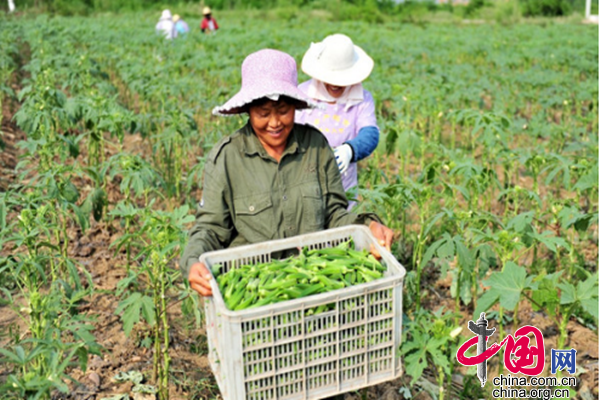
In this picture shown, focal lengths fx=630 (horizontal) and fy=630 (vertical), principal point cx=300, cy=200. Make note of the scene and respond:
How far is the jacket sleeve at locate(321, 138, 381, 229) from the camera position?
2.71 m

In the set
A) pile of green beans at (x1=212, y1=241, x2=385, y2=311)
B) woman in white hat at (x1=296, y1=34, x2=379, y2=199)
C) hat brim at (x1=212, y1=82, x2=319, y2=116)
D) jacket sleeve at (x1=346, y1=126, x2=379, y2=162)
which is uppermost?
hat brim at (x1=212, y1=82, x2=319, y2=116)

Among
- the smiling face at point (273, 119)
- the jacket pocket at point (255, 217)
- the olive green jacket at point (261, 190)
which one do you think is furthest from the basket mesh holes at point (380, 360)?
the smiling face at point (273, 119)

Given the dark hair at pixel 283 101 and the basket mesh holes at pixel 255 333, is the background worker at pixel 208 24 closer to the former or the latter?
the dark hair at pixel 283 101

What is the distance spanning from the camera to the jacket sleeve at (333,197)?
107 inches

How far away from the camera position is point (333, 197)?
2.75m

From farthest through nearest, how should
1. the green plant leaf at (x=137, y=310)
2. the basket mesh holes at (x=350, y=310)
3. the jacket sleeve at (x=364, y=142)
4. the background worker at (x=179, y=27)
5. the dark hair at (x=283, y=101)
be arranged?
the background worker at (x=179, y=27)
the jacket sleeve at (x=364, y=142)
the green plant leaf at (x=137, y=310)
the dark hair at (x=283, y=101)
the basket mesh holes at (x=350, y=310)

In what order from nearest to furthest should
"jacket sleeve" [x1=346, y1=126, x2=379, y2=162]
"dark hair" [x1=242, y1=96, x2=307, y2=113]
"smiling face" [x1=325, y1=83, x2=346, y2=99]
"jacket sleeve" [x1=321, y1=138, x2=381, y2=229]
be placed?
"dark hair" [x1=242, y1=96, x2=307, y2=113] → "jacket sleeve" [x1=321, y1=138, x2=381, y2=229] → "jacket sleeve" [x1=346, y1=126, x2=379, y2=162] → "smiling face" [x1=325, y1=83, x2=346, y2=99]

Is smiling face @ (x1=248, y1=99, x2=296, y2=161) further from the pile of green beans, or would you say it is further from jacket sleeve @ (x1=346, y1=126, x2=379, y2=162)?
jacket sleeve @ (x1=346, y1=126, x2=379, y2=162)

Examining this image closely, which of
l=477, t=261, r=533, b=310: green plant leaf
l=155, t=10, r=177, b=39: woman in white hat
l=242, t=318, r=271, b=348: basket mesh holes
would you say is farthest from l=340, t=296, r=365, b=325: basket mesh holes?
l=155, t=10, r=177, b=39: woman in white hat

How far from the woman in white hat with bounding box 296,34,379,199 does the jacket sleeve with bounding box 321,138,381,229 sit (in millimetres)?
956

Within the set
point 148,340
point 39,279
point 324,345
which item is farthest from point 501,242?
point 39,279

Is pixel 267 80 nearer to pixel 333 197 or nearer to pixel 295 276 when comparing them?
pixel 333 197

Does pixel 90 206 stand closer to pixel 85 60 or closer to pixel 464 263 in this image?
pixel 464 263

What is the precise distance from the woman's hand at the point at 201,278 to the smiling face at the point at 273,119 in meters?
0.62
